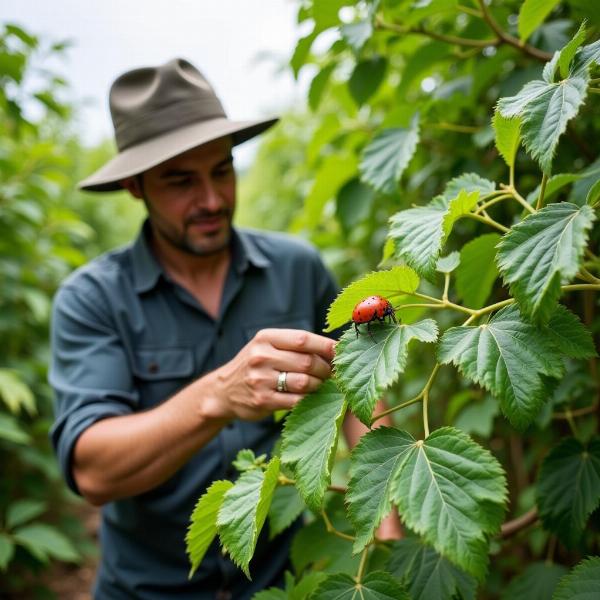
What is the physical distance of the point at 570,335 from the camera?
799 mm

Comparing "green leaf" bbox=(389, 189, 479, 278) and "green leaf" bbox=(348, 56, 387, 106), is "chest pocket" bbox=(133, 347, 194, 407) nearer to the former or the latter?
"green leaf" bbox=(348, 56, 387, 106)

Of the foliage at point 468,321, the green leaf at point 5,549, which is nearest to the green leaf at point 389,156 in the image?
the foliage at point 468,321

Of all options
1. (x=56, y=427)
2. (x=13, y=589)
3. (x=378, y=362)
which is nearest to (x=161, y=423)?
(x=56, y=427)

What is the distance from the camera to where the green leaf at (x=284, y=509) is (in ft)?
4.09

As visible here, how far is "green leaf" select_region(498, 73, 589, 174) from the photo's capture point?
742mm

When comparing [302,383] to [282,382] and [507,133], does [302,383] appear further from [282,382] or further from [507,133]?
[507,133]

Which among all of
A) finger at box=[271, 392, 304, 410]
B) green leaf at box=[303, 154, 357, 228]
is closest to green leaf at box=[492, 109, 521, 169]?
finger at box=[271, 392, 304, 410]

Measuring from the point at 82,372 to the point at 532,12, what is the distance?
1397mm

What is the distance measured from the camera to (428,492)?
732 millimetres

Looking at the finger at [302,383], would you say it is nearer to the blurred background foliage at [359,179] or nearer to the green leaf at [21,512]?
the blurred background foliage at [359,179]

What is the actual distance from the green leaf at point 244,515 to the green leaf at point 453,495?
8.2 inches

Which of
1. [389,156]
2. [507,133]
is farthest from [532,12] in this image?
[389,156]

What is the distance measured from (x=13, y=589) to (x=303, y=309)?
2.48 m

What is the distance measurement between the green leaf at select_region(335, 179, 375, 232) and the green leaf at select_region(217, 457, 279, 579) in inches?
42.6
